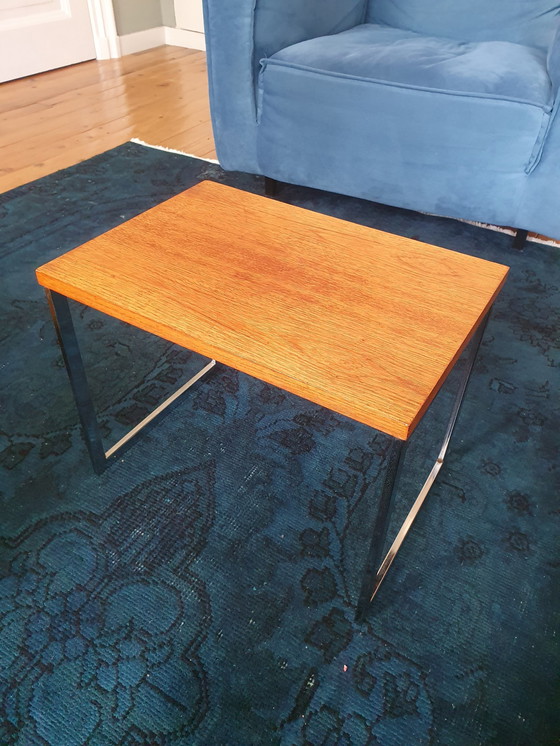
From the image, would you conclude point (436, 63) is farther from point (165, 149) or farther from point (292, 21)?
point (165, 149)

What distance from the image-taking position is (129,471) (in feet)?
3.34

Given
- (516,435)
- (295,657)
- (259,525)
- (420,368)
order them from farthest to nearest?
(516,435) → (259,525) → (295,657) → (420,368)

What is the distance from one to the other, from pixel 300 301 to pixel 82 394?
1.25 ft

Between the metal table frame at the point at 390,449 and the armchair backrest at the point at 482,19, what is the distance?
1.37 metres

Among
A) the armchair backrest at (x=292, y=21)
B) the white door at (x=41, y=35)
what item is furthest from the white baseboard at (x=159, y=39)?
the armchair backrest at (x=292, y=21)

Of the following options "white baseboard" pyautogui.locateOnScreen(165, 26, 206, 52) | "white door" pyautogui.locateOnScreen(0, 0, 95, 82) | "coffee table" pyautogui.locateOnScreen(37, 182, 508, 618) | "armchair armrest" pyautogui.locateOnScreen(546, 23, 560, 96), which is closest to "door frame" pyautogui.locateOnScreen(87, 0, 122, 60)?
"white door" pyautogui.locateOnScreen(0, 0, 95, 82)

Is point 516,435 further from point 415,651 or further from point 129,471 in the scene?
point 129,471

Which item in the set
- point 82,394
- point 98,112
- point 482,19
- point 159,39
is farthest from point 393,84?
point 159,39

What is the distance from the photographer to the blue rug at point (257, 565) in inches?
28.6

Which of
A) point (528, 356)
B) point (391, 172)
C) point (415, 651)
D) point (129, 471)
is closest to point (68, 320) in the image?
point (129, 471)

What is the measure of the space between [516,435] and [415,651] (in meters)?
0.50

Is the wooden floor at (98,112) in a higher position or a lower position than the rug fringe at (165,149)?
higher

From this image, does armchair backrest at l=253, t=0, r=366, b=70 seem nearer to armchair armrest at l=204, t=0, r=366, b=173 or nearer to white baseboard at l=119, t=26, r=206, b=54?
armchair armrest at l=204, t=0, r=366, b=173

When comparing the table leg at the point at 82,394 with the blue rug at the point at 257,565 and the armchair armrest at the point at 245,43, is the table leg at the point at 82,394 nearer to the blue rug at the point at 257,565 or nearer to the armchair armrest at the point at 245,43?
the blue rug at the point at 257,565
